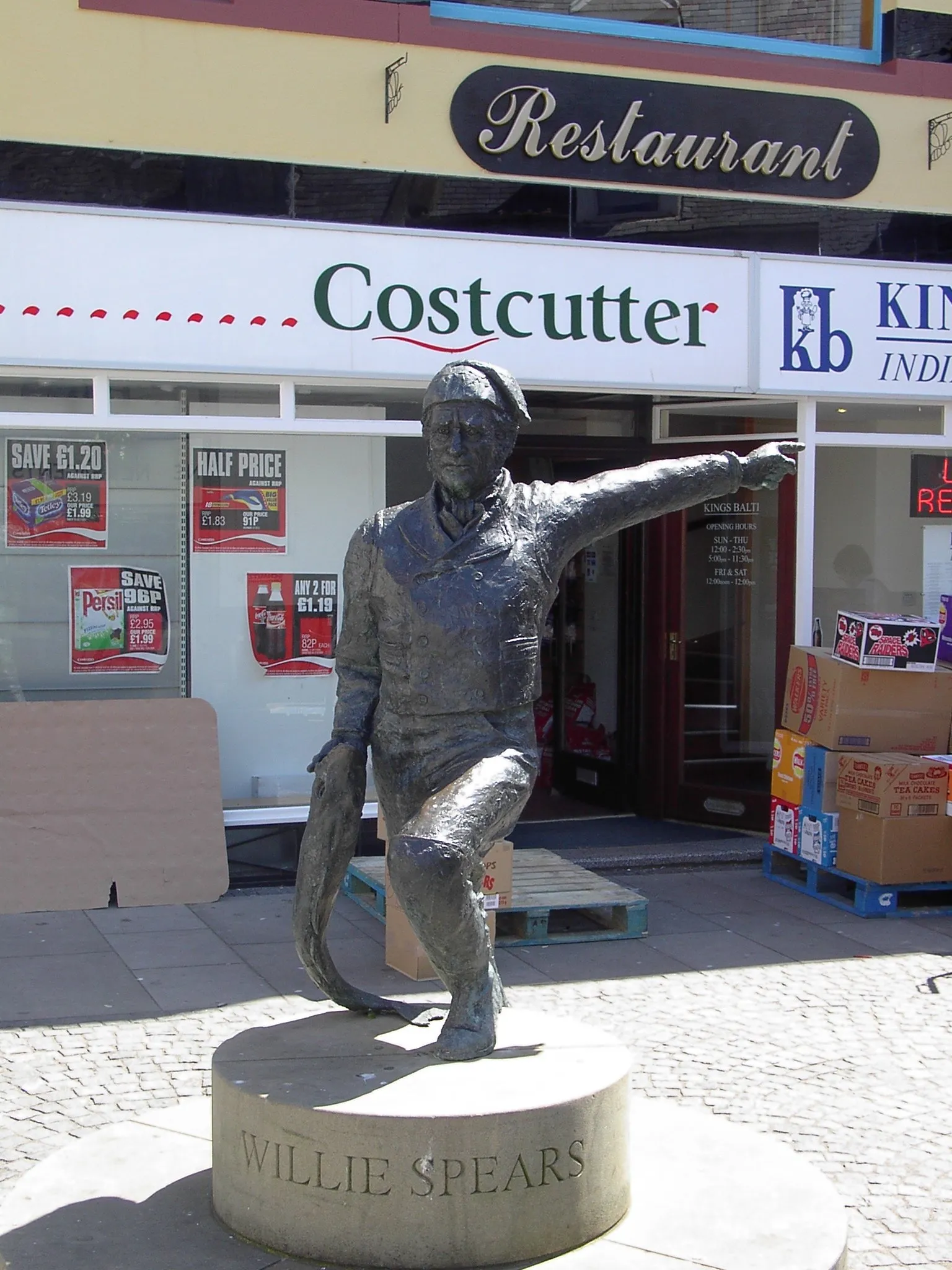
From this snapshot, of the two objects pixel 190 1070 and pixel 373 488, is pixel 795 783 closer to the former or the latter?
pixel 373 488

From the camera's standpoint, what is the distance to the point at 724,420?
34.0 feet

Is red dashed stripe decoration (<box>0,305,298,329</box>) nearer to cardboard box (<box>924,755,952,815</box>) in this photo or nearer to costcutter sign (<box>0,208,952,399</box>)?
costcutter sign (<box>0,208,952,399</box>)

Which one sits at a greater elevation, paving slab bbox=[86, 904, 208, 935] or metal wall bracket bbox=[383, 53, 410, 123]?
metal wall bracket bbox=[383, 53, 410, 123]

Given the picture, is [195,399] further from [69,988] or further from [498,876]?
[69,988]

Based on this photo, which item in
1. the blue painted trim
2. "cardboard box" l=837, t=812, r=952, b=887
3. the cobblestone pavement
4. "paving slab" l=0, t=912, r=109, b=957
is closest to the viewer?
the cobblestone pavement

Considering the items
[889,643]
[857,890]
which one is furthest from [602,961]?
[889,643]

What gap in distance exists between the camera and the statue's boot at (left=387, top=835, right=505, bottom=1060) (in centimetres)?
402

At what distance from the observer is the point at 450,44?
903 cm

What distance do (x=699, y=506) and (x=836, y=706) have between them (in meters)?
2.25

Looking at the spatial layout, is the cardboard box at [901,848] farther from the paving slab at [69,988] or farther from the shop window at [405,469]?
the paving slab at [69,988]

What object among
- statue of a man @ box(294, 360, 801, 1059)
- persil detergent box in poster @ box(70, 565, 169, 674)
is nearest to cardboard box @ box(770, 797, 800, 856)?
persil detergent box in poster @ box(70, 565, 169, 674)

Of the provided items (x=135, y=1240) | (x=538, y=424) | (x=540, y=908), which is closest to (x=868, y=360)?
(x=538, y=424)

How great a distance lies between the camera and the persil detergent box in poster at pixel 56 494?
28.6 feet

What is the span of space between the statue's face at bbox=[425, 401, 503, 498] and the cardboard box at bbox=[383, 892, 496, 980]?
2880 millimetres
